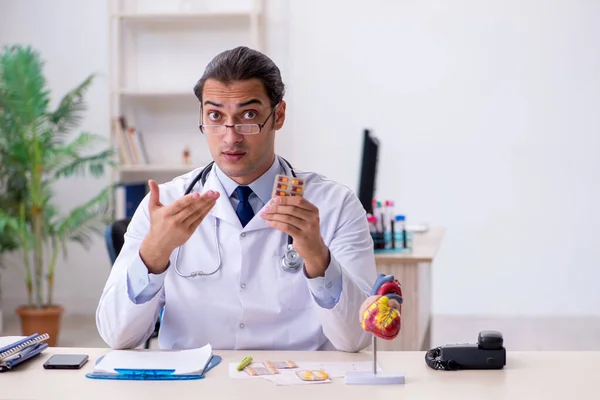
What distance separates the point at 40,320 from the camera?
5367 mm

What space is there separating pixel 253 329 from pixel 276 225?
39cm

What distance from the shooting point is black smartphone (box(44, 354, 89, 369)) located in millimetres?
1867

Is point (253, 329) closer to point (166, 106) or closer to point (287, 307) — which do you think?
point (287, 307)

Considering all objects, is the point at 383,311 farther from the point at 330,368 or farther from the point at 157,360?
the point at 157,360

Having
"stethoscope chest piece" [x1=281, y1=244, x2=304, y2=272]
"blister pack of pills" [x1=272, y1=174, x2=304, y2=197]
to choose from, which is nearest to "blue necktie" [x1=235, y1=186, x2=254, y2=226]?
"stethoscope chest piece" [x1=281, y1=244, x2=304, y2=272]

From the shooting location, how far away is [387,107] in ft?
20.2

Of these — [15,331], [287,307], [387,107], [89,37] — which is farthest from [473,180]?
[287,307]

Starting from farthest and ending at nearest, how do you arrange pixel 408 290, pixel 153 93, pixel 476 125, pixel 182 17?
pixel 476 125 → pixel 182 17 → pixel 153 93 → pixel 408 290

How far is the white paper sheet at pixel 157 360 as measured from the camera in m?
1.80

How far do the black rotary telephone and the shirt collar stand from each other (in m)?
0.66

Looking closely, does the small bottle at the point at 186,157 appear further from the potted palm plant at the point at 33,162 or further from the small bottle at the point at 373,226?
the small bottle at the point at 373,226

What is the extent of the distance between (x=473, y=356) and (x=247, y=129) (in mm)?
777

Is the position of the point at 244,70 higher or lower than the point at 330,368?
higher

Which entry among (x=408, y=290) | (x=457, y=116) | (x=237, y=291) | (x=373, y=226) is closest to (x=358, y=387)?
(x=237, y=291)
